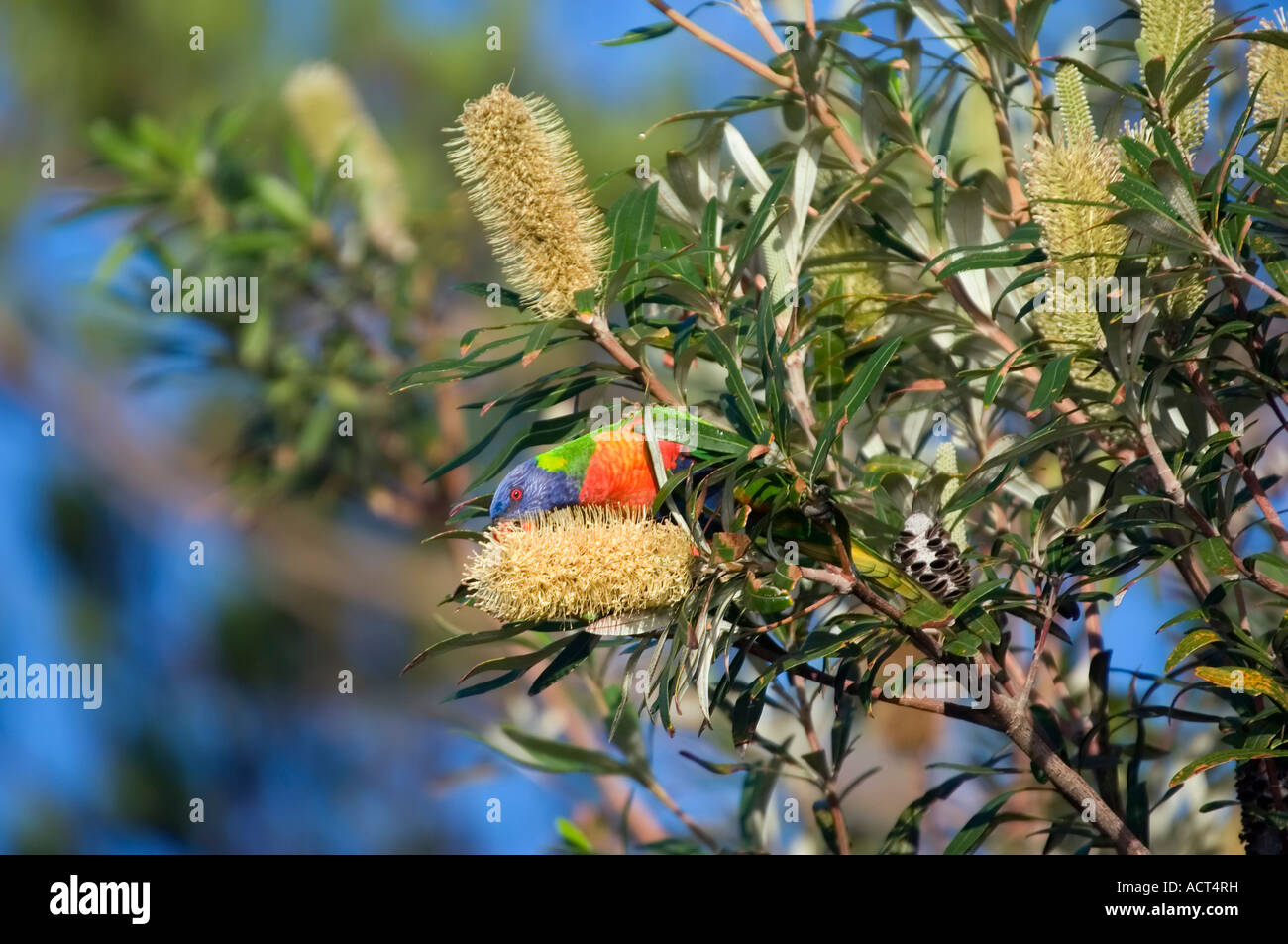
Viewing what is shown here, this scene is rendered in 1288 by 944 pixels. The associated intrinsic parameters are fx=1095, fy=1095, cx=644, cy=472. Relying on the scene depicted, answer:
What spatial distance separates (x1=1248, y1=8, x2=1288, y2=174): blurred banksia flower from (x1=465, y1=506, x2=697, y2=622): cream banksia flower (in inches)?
27.9

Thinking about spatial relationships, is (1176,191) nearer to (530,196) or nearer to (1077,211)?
(1077,211)

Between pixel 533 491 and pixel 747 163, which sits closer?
pixel 533 491

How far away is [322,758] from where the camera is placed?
3.91m

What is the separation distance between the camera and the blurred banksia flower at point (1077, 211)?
1051 millimetres

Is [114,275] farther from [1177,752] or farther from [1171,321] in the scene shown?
[1177,752]

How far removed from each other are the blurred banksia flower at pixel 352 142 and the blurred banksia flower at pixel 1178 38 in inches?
67.4

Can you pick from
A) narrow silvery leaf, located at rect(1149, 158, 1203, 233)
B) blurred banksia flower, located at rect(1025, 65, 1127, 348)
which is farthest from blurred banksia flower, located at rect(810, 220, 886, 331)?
narrow silvery leaf, located at rect(1149, 158, 1203, 233)

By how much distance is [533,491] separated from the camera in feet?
3.87

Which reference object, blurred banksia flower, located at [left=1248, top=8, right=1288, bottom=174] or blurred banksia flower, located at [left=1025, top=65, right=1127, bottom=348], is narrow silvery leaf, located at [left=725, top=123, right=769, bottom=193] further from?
blurred banksia flower, located at [left=1248, top=8, right=1288, bottom=174]

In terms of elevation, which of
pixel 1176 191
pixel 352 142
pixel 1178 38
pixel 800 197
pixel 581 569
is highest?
pixel 352 142

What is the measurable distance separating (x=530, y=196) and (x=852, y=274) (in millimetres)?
Result: 510

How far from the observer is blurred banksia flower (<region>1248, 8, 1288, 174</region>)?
1085mm

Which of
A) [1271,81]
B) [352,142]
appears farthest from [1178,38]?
[352,142]

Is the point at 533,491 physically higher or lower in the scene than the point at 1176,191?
lower
